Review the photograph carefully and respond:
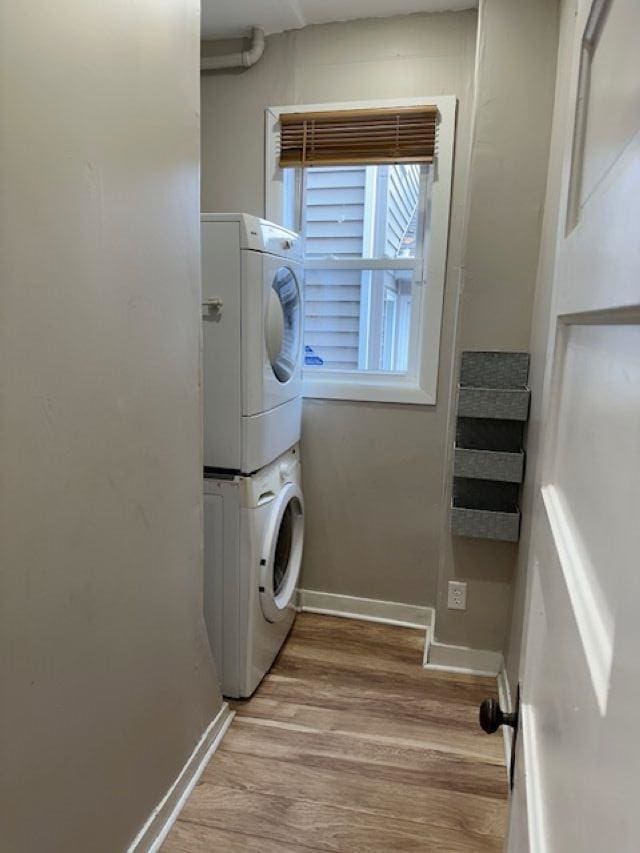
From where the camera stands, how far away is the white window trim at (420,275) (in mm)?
2195

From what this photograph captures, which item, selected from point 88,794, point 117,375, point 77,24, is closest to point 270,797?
point 88,794

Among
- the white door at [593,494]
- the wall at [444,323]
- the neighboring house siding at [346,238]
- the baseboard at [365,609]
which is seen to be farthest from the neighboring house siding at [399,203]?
the white door at [593,494]

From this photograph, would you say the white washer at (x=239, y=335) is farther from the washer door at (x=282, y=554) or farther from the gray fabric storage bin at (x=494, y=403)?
the gray fabric storage bin at (x=494, y=403)

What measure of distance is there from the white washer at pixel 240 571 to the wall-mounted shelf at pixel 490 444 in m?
0.67

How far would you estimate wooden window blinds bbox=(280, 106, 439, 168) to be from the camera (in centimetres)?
219

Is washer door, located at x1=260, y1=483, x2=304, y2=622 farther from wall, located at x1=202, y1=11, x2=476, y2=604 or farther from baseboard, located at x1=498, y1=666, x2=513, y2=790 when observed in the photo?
baseboard, located at x1=498, y1=666, x2=513, y2=790

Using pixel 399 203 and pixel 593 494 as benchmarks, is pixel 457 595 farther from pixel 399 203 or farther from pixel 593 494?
pixel 593 494

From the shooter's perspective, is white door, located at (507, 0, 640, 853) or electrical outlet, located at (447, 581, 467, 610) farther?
electrical outlet, located at (447, 581, 467, 610)

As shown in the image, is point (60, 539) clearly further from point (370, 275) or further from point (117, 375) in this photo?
point (370, 275)

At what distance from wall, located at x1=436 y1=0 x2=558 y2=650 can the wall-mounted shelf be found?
0.27 feet

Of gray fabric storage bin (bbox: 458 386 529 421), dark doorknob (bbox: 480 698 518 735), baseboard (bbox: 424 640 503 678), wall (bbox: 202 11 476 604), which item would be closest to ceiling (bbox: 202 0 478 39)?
wall (bbox: 202 11 476 604)

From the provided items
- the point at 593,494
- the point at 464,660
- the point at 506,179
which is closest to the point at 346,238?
the point at 506,179

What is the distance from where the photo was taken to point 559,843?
0.51 m

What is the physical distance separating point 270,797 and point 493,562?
1090 mm
